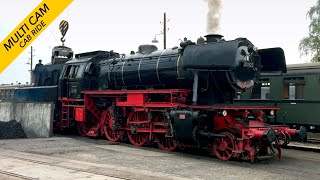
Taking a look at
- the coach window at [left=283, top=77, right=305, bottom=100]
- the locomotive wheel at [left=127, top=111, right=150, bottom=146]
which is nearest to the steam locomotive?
the locomotive wheel at [left=127, top=111, right=150, bottom=146]

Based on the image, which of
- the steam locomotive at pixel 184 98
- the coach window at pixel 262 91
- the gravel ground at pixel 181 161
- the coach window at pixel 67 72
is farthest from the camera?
the coach window at pixel 67 72

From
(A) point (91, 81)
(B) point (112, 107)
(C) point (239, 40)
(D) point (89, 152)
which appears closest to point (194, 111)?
(C) point (239, 40)

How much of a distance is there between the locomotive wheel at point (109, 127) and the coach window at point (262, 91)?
5.76 metres

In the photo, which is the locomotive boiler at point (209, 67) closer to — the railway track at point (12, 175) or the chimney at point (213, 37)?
the chimney at point (213, 37)

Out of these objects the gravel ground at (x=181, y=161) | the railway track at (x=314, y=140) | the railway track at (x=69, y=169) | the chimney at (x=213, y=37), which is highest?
the chimney at (x=213, y=37)

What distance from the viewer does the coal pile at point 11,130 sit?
15222mm

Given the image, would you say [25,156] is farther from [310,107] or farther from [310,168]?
[310,107]

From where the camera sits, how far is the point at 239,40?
36.1 feet

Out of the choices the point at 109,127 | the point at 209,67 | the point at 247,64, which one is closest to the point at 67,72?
the point at 109,127

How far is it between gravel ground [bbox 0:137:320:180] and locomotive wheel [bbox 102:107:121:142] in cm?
151

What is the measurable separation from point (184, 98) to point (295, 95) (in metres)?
5.04

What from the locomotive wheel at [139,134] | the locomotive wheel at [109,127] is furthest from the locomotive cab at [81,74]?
the locomotive wheel at [139,134]

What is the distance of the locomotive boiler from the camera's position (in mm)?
10859

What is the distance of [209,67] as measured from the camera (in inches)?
432
